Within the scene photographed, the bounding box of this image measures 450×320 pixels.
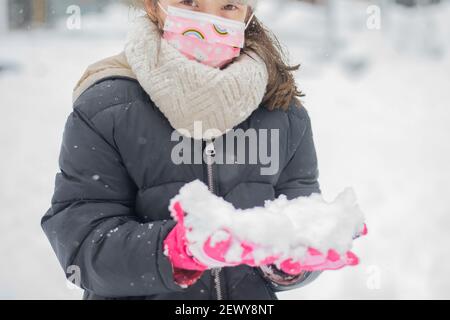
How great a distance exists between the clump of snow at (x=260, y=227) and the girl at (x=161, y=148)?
191 mm

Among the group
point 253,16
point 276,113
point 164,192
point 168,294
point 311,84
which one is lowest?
point 311,84

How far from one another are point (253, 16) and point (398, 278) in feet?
8.34

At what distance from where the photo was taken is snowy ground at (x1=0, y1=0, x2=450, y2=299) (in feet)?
12.1

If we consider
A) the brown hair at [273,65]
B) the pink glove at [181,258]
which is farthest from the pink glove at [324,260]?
the brown hair at [273,65]

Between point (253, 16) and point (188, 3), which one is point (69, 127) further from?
point (253, 16)

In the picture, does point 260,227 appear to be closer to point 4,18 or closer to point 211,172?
point 211,172

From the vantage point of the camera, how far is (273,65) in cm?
155

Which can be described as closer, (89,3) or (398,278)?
(398,278)

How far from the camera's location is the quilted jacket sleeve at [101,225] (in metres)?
1.27

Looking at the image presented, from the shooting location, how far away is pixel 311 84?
8805 mm

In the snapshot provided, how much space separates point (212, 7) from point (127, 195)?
51 cm

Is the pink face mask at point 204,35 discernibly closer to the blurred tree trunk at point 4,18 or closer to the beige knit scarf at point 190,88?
the beige knit scarf at point 190,88

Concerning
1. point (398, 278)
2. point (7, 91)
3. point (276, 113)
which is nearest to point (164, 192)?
point (276, 113)

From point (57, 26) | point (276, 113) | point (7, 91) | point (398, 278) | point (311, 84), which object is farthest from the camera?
point (57, 26)
